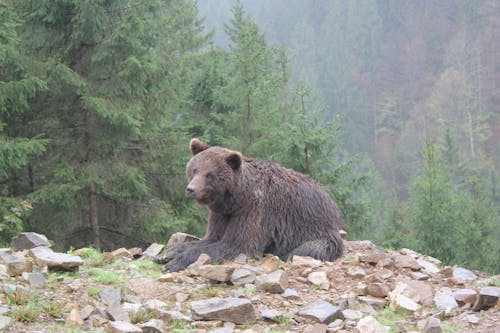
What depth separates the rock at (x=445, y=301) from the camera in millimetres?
5716

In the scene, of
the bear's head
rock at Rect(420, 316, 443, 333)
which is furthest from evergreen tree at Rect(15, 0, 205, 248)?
rock at Rect(420, 316, 443, 333)

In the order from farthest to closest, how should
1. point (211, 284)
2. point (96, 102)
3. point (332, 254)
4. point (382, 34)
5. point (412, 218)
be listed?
point (382, 34) → point (412, 218) → point (96, 102) → point (332, 254) → point (211, 284)

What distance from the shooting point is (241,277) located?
6227 millimetres

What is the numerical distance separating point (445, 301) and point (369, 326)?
125 cm

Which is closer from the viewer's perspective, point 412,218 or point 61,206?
point 61,206

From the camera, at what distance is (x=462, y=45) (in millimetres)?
77812

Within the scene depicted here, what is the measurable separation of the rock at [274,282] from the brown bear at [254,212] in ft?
4.05

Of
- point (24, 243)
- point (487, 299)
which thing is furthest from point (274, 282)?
point (24, 243)

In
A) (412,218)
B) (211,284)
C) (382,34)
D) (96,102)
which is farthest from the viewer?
(382,34)

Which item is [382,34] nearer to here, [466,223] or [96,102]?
[466,223]

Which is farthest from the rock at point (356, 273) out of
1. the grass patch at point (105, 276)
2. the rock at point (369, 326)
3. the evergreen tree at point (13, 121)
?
the evergreen tree at point (13, 121)

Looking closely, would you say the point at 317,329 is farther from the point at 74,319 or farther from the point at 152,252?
the point at 152,252

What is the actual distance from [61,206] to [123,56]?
396 cm

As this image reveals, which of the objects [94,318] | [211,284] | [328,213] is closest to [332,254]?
[328,213]
